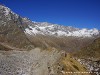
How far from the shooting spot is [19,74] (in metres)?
47.3

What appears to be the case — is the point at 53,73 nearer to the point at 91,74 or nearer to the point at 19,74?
the point at 91,74

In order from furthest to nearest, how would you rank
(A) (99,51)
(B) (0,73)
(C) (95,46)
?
1. (C) (95,46)
2. (A) (99,51)
3. (B) (0,73)

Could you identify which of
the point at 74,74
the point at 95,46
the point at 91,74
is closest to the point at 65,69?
the point at 74,74

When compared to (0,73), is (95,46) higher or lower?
higher

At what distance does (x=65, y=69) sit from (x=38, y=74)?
1212cm

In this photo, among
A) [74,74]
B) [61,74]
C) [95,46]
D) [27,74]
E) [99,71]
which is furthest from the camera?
[95,46]

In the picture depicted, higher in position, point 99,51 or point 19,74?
point 99,51

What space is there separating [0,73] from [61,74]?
1768cm

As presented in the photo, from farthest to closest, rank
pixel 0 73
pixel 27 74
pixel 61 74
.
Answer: pixel 27 74 → pixel 0 73 → pixel 61 74

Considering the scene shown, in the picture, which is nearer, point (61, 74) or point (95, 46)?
point (61, 74)

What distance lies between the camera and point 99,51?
94.9 meters

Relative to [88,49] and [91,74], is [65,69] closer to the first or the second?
[91,74]

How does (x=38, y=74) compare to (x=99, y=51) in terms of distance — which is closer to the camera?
(x=38, y=74)

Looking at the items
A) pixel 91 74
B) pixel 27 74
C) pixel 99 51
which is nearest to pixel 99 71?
pixel 91 74
